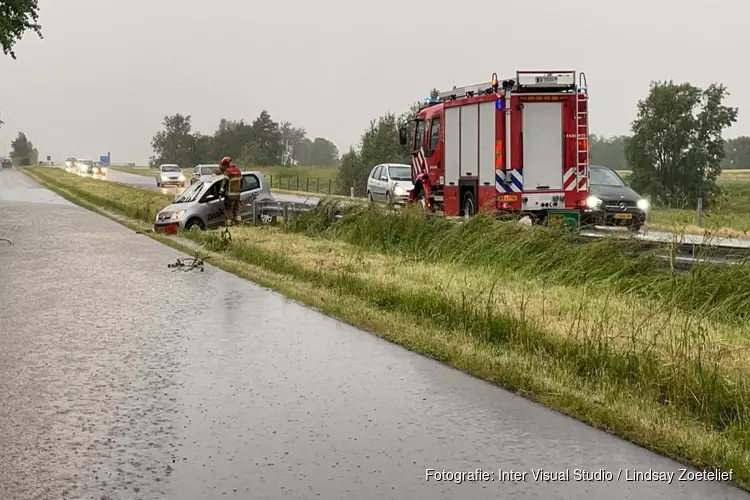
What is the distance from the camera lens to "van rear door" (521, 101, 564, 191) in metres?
19.7

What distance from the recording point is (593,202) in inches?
842

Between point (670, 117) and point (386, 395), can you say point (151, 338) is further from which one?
point (670, 117)

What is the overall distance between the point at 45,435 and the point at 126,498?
4.66 feet

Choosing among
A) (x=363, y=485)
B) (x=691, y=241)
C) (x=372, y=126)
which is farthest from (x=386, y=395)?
(x=372, y=126)

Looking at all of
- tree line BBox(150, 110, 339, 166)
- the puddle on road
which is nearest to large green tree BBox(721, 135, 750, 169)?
tree line BBox(150, 110, 339, 166)

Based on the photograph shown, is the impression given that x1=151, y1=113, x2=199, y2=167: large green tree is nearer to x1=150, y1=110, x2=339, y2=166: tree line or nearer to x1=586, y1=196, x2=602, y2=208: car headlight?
x1=150, y1=110, x2=339, y2=166: tree line

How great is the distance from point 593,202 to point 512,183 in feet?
8.65

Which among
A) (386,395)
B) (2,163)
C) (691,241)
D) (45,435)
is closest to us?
(45,435)

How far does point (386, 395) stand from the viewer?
6.86m

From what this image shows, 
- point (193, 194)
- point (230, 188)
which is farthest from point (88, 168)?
point (230, 188)

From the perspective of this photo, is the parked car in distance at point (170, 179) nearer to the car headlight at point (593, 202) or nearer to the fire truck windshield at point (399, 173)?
the fire truck windshield at point (399, 173)

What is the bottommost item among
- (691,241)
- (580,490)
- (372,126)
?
(580,490)

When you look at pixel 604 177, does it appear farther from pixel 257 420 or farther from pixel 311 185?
pixel 311 185

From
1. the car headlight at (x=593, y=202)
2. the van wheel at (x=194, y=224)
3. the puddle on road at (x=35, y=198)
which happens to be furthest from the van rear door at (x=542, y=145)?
the puddle on road at (x=35, y=198)
